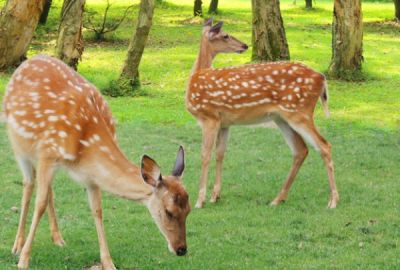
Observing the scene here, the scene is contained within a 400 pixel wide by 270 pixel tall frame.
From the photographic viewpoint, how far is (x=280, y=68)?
907 cm

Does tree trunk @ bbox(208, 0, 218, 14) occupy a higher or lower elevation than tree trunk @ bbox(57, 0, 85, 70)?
lower

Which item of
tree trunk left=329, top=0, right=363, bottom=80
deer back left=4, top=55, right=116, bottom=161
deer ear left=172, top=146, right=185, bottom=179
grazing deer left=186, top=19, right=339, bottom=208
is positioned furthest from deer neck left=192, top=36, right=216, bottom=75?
tree trunk left=329, top=0, right=363, bottom=80

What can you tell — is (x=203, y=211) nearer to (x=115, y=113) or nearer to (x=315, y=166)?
(x=315, y=166)

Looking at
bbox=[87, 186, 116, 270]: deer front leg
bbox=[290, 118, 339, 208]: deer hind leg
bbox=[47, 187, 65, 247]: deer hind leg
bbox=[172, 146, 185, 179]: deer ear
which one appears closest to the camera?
bbox=[172, 146, 185, 179]: deer ear

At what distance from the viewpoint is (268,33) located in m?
18.1

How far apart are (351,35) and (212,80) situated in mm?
8401

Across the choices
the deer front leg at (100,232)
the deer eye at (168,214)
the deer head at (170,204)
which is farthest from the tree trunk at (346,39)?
the deer eye at (168,214)

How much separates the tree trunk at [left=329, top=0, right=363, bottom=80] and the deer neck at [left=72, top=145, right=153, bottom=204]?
37.7 ft

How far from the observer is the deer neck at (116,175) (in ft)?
19.2

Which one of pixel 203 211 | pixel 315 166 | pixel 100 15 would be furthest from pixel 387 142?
pixel 100 15

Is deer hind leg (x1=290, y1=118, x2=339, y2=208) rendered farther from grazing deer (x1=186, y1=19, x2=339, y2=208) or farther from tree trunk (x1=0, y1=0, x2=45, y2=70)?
tree trunk (x1=0, y1=0, x2=45, y2=70)

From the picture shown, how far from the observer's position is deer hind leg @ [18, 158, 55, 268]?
6195mm

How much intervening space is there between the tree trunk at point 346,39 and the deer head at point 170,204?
1182cm

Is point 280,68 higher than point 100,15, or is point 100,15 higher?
point 280,68
